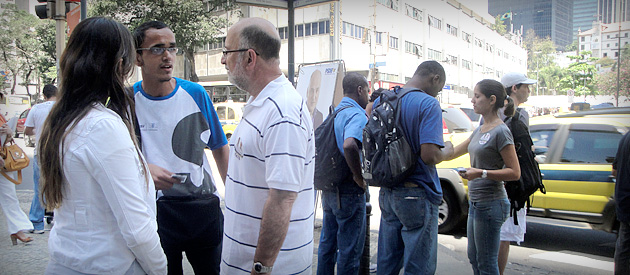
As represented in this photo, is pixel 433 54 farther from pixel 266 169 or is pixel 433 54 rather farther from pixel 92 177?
pixel 92 177

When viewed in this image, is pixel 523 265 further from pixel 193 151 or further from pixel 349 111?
pixel 193 151

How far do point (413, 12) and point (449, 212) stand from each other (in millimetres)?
43221

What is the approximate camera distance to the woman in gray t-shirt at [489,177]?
328 cm

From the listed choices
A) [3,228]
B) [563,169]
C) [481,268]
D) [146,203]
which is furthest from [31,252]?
[563,169]

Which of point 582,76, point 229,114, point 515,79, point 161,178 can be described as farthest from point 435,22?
point 161,178

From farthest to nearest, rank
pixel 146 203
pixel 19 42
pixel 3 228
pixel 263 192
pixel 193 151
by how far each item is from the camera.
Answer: pixel 19 42, pixel 3 228, pixel 193 151, pixel 263 192, pixel 146 203

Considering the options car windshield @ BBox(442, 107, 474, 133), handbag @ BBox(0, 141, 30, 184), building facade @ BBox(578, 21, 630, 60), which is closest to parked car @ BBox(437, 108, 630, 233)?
car windshield @ BBox(442, 107, 474, 133)

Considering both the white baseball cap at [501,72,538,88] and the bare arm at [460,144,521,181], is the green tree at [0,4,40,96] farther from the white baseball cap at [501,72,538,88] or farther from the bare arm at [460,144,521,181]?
the bare arm at [460,144,521,181]

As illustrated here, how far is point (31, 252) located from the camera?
15.9 ft

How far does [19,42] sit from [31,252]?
1573 inches

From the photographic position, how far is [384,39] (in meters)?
40.6

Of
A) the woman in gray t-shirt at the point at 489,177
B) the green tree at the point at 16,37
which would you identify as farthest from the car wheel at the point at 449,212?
the green tree at the point at 16,37

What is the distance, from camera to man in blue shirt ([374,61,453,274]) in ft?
9.09

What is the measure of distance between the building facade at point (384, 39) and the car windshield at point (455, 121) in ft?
41.9
